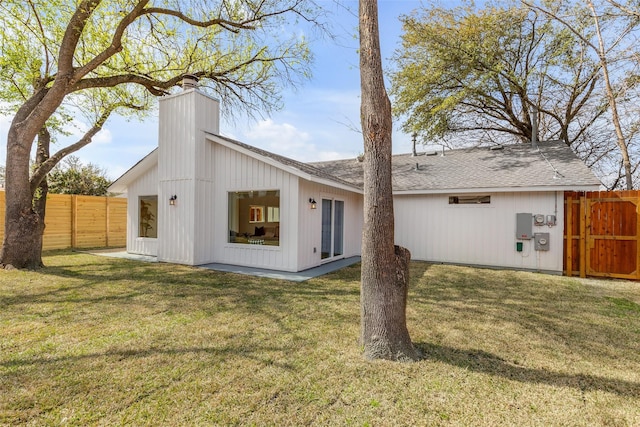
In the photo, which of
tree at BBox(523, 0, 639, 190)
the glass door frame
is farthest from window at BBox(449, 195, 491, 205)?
tree at BBox(523, 0, 639, 190)

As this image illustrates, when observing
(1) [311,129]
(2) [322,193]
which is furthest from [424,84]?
(2) [322,193]

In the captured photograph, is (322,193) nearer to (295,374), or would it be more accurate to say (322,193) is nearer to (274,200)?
(274,200)

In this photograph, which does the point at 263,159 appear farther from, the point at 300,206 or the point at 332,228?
the point at 332,228

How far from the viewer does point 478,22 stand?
1118cm

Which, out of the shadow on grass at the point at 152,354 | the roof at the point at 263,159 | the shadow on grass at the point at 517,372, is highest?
the roof at the point at 263,159

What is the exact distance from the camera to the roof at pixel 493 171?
311 inches

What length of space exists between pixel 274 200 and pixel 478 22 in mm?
10373

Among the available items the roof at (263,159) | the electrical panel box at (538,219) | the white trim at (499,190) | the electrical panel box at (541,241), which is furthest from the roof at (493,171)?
the roof at (263,159)

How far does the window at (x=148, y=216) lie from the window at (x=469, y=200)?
943 cm

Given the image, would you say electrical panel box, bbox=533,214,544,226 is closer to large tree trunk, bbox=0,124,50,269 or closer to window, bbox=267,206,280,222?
window, bbox=267,206,280,222

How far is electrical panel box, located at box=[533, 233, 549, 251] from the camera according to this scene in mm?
7906

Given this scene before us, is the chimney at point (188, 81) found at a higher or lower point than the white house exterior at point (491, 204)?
higher

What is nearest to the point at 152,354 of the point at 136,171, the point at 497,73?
the point at 136,171

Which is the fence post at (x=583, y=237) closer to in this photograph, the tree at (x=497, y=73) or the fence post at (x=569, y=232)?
the fence post at (x=569, y=232)
